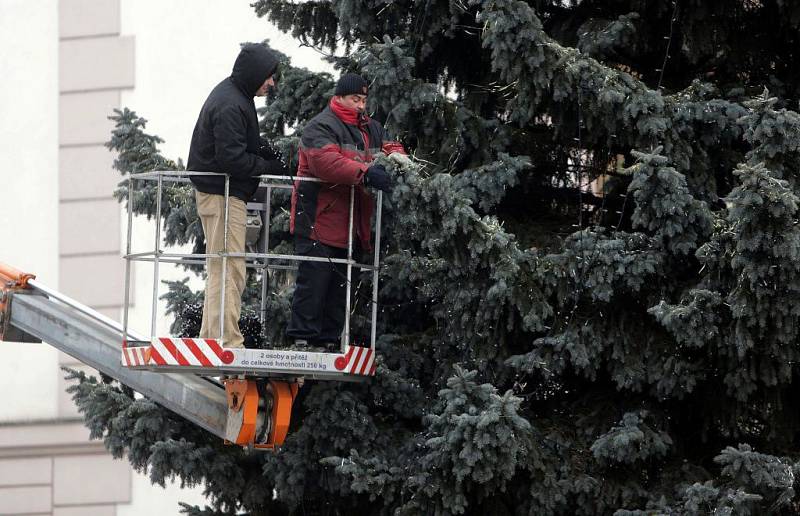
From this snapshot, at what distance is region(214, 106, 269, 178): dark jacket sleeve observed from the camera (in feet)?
25.0

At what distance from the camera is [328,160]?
770 centimetres

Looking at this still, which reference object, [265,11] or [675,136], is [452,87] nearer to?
[265,11]

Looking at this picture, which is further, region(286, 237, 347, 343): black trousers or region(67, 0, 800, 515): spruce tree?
region(286, 237, 347, 343): black trousers

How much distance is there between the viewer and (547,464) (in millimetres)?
7641

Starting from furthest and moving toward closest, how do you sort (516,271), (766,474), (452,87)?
(452,87), (516,271), (766,474)

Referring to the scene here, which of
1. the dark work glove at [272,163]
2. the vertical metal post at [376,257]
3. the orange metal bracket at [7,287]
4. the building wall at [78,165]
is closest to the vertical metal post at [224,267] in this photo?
the dark work glove at [272,163]

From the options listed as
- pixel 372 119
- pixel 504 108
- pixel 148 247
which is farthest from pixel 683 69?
pixel 148 247

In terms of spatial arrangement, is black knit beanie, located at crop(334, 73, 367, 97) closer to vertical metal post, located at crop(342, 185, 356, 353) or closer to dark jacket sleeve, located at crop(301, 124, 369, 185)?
dark jacket sleeve, located at crop(301, 124, 369, 185)

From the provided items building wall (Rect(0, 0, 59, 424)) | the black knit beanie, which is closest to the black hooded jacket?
the black knit beanie

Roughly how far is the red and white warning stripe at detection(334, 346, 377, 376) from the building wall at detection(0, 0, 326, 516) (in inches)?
273

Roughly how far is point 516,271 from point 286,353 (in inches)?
51.2

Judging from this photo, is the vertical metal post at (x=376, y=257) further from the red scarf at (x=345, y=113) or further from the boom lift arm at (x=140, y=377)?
the boom lift arm at (x=140, y=377)

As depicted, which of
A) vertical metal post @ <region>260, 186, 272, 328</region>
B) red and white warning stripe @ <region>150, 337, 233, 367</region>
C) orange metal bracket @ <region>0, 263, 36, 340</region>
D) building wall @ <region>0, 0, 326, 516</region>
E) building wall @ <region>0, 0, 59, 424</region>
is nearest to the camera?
red and white warning stripe @ <region>150, 337, 233, 367</region>

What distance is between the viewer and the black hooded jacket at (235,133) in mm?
7641
